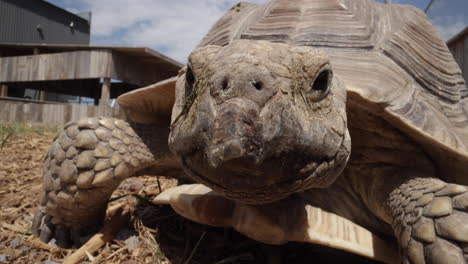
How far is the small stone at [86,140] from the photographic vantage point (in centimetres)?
183

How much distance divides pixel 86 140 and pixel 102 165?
165 mm

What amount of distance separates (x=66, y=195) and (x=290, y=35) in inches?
54.8

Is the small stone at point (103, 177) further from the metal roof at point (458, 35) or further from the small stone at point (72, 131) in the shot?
the metal roof at point (458, 35)

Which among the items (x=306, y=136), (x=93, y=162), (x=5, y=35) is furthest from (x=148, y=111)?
(x=5, y=35)

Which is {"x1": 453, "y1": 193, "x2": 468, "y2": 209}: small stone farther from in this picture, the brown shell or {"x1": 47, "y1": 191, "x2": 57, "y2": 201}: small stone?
{"x1": 47, "y1": 191, "x2": 57, "y2": 201}: small stone

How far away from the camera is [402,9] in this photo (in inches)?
89.5

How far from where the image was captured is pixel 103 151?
1.83 m

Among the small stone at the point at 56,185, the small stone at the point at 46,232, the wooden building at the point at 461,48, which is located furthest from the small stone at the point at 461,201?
the wooden building at the point at 461,48

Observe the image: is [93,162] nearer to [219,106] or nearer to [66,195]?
[66,195]

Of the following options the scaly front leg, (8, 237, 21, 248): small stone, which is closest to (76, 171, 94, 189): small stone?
(8, 237, 21, 248): small stone

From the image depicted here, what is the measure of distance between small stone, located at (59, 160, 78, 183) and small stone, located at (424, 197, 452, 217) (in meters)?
1.58

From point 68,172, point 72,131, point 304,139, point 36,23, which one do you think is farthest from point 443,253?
point 36,23

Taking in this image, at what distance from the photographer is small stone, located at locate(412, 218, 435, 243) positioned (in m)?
1.13

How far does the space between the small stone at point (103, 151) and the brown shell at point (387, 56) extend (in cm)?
84
